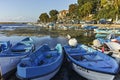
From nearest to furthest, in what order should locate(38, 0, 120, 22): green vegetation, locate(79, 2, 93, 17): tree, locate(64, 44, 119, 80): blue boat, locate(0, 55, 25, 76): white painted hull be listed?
1. locate(64, 44, 119, 80): blue boat
2. locate(0, 55, 25, 76): white painted hull
3. locate(38, 0, 120, 22): green vegetation
4. locate(79, 2, 93, 17): tree

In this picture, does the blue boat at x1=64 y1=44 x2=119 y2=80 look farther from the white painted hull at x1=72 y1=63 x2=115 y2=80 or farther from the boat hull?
the boat hull

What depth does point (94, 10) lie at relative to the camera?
105750 mm

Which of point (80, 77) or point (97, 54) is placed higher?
point (97, 54)

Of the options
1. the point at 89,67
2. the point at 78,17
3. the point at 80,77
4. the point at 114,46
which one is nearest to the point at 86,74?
the point at 89,67

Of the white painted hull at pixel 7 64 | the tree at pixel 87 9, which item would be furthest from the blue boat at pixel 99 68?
the tree at pixel 87 9

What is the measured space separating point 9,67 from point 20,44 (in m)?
9.50

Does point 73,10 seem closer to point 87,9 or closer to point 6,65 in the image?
point 87,9

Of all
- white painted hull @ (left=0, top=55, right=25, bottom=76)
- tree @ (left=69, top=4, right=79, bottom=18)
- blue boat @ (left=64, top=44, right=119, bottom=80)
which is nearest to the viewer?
blue boat @ (left=64, top=44, right=119, bottom=80)

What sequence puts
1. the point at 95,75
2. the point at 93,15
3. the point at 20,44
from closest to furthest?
the point at 95,75, the point at 20,44, the point at 93,15

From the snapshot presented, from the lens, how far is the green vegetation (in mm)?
75500

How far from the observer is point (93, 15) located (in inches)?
3922

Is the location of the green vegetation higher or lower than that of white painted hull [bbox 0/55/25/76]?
higher

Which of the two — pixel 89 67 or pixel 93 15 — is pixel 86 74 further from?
pixel 93 15

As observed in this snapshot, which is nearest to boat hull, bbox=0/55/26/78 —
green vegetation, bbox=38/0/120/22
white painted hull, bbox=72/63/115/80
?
white painted hull, bbox=72/63/115/80
